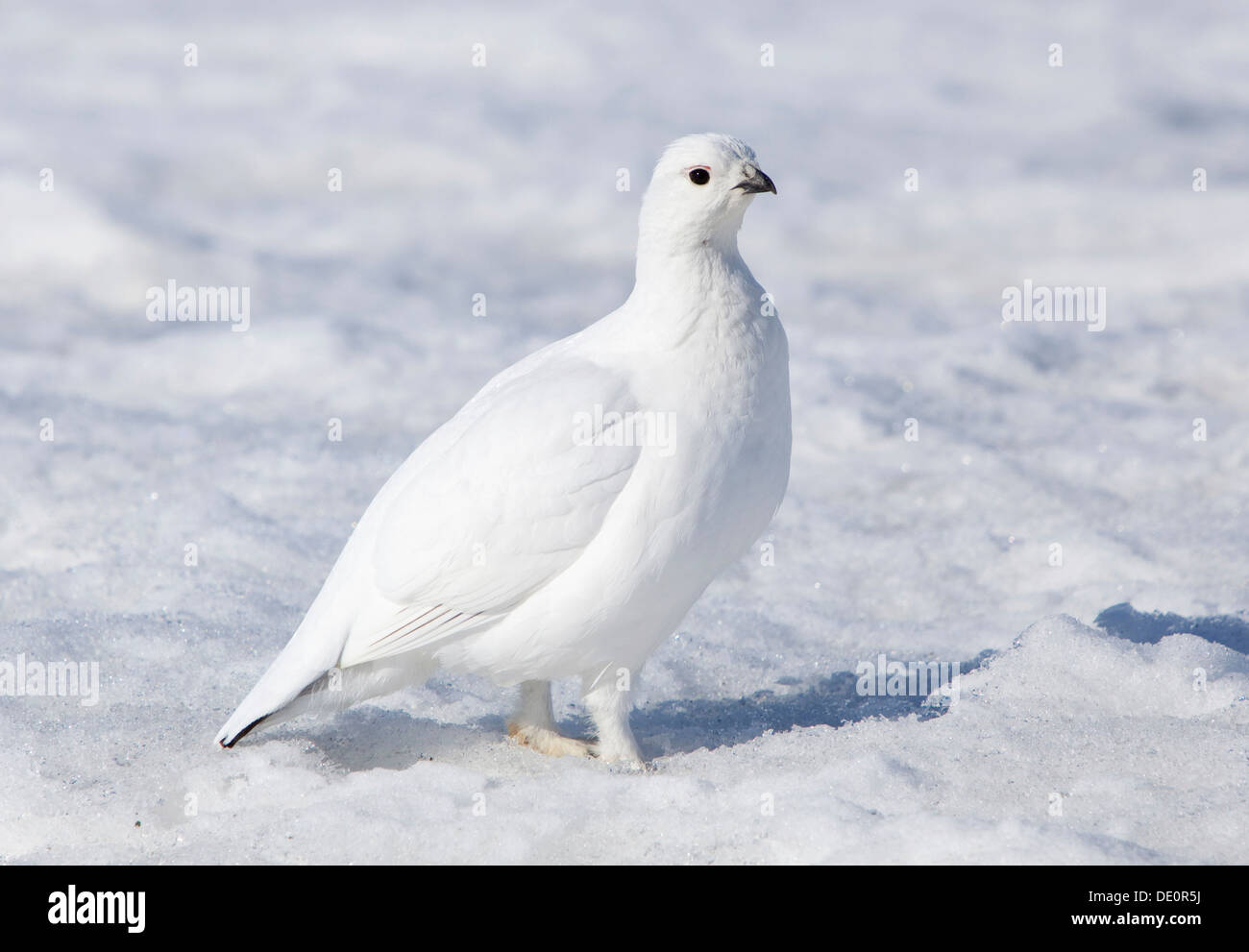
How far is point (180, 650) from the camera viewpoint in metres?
4.17

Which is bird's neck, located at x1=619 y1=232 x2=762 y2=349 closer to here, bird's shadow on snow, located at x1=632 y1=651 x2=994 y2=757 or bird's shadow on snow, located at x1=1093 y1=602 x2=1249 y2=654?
bird's shadow on snow, located at x1=632 y1=651 x2=994 y2=757

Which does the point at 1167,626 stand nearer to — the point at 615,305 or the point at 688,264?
the point at 688,264

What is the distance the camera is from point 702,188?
3357 millimetres

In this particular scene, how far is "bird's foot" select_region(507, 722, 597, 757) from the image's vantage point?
355 centimetres

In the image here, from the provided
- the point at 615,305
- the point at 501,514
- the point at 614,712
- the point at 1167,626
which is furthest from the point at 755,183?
the point at 615,305

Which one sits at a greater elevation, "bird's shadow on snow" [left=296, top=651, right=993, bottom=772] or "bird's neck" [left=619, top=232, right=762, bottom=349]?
"bird's neck" [left=619, top=232, right=762, bottom=349]

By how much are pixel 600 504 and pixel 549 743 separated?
2.48ft

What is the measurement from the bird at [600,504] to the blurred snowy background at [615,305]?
0.29 meters

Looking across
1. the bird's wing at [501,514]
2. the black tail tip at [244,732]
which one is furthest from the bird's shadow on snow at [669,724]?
the bird's wing at [501,514]

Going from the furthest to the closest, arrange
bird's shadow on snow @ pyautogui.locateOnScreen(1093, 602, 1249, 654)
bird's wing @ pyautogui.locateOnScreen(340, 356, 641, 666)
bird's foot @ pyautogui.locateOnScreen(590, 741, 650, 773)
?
bird's shadow on snow @ pyautogui.locateOnScreen(1093, 602, 1249, 654), bird's foot @ pyautogui.locateOnScreen(590, 741, 650, 773), bird's wing @ pyautogui.locateOnScreen(340, 356, 641, 666)

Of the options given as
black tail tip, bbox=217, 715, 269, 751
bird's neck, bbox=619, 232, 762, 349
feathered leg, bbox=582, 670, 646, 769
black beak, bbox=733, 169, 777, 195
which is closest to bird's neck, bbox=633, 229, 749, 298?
bird's neck, bbox=619, 232, 762, 349

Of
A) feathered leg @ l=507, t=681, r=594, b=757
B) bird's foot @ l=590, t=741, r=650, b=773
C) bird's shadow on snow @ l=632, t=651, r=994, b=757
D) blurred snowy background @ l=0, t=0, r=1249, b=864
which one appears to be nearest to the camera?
blurred snowy background @ l=0, t=0, r=1249, b=864

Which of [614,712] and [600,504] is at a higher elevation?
[600,504]

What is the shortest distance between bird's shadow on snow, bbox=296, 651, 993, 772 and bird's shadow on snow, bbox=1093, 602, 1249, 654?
1.83ft
